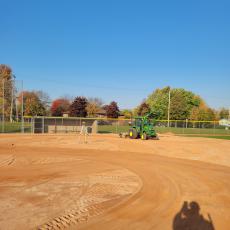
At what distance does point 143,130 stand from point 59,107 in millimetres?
61392

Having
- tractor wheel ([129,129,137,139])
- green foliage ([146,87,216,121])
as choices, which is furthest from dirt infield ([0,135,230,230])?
green foliage ([146,87,216,121])


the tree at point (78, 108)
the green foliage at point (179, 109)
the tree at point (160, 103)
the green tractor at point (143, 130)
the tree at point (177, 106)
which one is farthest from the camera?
the tree at point (78, 108)

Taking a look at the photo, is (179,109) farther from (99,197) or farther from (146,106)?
(99,197)

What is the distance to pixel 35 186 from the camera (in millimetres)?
7645

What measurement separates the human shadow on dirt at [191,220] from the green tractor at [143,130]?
1882 centimetres

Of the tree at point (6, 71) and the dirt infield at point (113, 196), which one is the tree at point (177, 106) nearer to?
the tree at point (6, 71)

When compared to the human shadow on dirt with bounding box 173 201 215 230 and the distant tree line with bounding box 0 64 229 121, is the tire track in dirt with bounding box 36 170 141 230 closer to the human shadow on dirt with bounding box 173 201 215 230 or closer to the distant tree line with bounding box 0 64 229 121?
the human shadow on dirt with bounding box 173 201 215 230

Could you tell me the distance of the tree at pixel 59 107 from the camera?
8038cm

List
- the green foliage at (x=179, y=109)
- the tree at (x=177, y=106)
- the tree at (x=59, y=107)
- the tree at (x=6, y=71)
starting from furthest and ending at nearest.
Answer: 1. the tree at (x=59, y=107)
2. the tree at (x=177, y=106)
3. the green foliage at (x=179, y=109)
4. the tree at (x=6, y=71)

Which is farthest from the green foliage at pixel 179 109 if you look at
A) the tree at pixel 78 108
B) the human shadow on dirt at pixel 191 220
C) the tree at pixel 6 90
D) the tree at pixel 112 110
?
the human shadow on dirt at pixel 191 220

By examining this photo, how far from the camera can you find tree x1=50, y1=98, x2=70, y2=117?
80.4 metres

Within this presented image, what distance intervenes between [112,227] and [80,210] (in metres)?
1.13

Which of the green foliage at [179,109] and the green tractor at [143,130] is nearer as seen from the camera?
the green tractor at [143,130]

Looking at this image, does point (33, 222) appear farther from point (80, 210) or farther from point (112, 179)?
point (112, 179)
